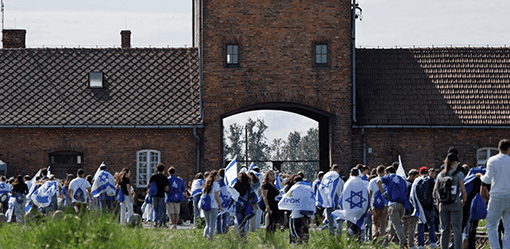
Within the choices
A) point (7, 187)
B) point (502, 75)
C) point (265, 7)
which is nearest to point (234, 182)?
point (7, 187)

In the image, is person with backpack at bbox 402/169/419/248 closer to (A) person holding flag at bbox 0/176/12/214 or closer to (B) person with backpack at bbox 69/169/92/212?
(B) person with backpack at bbox 69/169/92/212

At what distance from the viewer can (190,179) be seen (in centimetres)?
2694

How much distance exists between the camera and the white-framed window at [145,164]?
27.0 metres

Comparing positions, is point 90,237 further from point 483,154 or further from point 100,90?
point 483,154

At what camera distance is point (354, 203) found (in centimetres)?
1452

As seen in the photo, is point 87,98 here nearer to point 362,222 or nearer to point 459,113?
point 459,113

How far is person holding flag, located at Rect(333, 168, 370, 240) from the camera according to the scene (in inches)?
569

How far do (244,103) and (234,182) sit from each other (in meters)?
10.1

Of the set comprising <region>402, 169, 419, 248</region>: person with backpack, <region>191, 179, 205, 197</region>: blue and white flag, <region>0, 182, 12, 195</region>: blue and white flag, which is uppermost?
<region>191, 179, 205, 197</region>: blue and white flag

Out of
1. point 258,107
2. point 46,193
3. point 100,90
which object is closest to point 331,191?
point 46,193

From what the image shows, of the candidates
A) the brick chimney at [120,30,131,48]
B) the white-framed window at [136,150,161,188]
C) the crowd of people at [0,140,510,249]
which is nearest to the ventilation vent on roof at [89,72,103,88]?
the white-framed window at [136,150,161,188]

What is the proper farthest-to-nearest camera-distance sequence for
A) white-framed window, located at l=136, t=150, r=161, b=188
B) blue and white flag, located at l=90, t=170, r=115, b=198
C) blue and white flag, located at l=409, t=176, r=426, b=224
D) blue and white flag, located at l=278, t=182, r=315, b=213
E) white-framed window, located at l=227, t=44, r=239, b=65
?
white-framed window, located at l=227, t=44, r=239, b=65 < white-framed window, located at l=136, t=150, r=161, b=188 < blue and white flag, located at l=90, t=170, r=115, b=198 < blue and white flag, located at l=278, t=182, r=315, b=213 < blue and white flag, located at l=409, t=176, r=426, b=224

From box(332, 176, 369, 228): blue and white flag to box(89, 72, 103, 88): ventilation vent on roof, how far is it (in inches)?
647

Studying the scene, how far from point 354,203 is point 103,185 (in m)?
7.66
